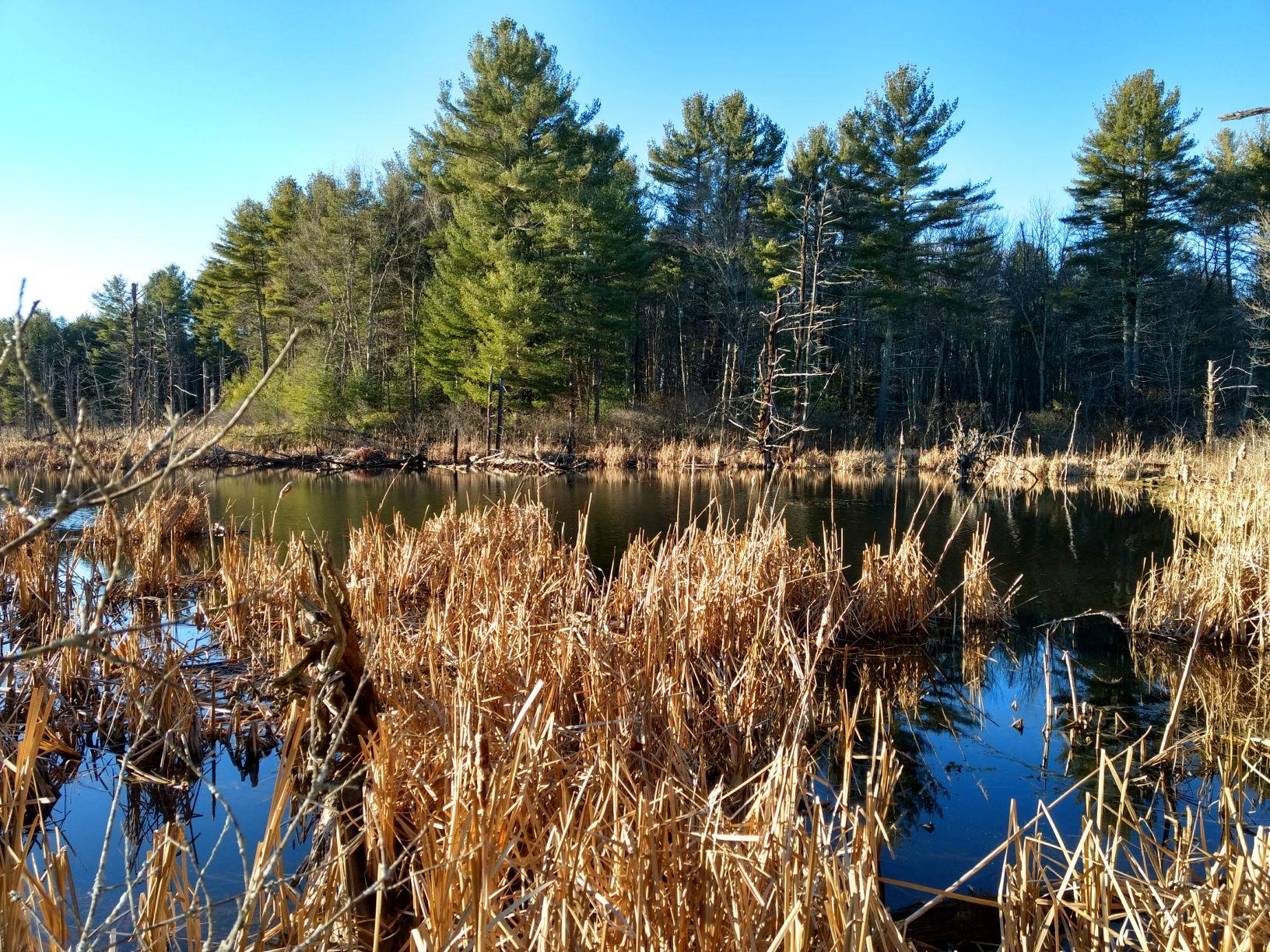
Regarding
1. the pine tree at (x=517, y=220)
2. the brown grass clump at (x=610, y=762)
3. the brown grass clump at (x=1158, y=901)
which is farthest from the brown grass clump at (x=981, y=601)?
the pine tree at (x=517, y=220)

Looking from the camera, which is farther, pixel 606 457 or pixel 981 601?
pixel 606 457

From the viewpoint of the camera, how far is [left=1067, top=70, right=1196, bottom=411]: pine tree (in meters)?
24.8

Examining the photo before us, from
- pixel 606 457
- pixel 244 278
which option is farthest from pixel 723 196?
pixel 244 278

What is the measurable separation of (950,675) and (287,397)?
2573 centimetres

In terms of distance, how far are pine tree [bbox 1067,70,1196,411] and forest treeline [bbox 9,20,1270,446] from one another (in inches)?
3.0

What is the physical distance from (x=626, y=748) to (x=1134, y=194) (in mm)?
29347

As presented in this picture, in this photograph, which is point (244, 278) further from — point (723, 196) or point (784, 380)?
point (784, 380)

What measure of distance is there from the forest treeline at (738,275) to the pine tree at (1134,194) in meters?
0.08

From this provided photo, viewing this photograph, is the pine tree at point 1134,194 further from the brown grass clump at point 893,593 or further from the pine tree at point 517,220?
the brown grass clump at point 893,593

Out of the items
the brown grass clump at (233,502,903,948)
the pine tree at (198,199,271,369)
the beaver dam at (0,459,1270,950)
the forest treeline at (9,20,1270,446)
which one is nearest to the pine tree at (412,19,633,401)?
the forest treeline at (9,20,1270,446)

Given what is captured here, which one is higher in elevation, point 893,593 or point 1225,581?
point 1225,581

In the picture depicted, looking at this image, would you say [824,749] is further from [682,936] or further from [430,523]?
[430,523]

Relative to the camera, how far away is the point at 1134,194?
25812mm

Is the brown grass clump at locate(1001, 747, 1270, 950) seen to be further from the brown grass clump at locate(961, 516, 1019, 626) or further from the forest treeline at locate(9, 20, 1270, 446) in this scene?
Answer: the forest treeline at locate(9, 20, 1270, 446)
